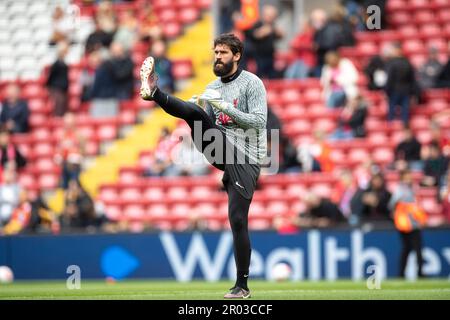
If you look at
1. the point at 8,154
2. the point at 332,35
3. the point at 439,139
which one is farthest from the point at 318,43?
the point at 8,154

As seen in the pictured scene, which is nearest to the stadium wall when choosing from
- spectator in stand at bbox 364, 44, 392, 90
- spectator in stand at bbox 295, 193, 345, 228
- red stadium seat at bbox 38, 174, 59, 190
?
spectator in stand at bbox 295, 193, 345, 228

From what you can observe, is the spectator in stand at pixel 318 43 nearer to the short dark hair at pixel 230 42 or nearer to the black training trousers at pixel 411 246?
the black training trousers at pixel 411 246

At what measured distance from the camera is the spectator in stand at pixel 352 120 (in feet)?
70.2

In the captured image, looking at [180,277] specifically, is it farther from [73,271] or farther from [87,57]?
[87,57]

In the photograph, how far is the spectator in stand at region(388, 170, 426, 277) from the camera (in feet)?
57.2

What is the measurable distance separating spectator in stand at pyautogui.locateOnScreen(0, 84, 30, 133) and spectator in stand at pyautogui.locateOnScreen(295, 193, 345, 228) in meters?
8.21

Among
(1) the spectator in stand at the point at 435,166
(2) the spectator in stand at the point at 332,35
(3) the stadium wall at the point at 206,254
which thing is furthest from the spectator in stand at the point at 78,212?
(1) the spectator in stand at the point at 435,166

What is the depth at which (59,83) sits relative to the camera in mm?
24375

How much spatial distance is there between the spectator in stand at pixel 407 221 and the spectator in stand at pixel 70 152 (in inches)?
290

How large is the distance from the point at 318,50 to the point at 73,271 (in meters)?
7.28

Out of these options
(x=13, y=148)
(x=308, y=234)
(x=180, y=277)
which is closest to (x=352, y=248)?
(x=308, y=234)

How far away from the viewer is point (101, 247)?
19766mm

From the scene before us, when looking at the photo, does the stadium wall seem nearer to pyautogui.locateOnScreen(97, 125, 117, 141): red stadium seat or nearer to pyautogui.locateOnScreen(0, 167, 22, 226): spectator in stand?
pyautogui.locateOnScreen(0, 167, 22, 226): spectator in stand
